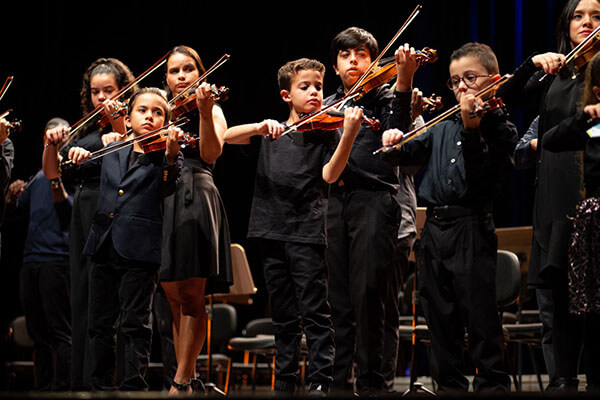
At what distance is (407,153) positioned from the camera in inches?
101

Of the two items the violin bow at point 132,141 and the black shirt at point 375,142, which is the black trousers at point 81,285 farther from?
the black shirt at point 375,142

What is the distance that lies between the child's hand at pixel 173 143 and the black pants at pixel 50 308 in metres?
1.53

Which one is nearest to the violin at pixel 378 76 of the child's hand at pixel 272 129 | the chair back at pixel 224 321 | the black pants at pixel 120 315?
the child's hand at pixel 272 129

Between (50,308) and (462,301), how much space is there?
2.36m

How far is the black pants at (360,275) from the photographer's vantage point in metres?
2.51

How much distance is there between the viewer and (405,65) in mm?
2508

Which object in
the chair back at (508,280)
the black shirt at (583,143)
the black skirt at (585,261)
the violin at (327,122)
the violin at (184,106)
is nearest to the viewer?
the black skirt at (585,261)

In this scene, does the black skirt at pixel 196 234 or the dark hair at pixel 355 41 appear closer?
the black skirt at pixel 196 234

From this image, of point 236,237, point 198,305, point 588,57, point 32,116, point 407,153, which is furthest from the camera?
point 236,237

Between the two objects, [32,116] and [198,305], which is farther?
[32,116]

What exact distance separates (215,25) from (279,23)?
1.88 ft

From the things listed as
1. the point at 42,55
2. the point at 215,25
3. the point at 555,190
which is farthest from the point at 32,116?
the point at 555,190

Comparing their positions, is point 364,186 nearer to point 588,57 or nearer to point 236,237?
point 588,57

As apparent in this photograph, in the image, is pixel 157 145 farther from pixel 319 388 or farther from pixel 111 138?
pixel 319 388
